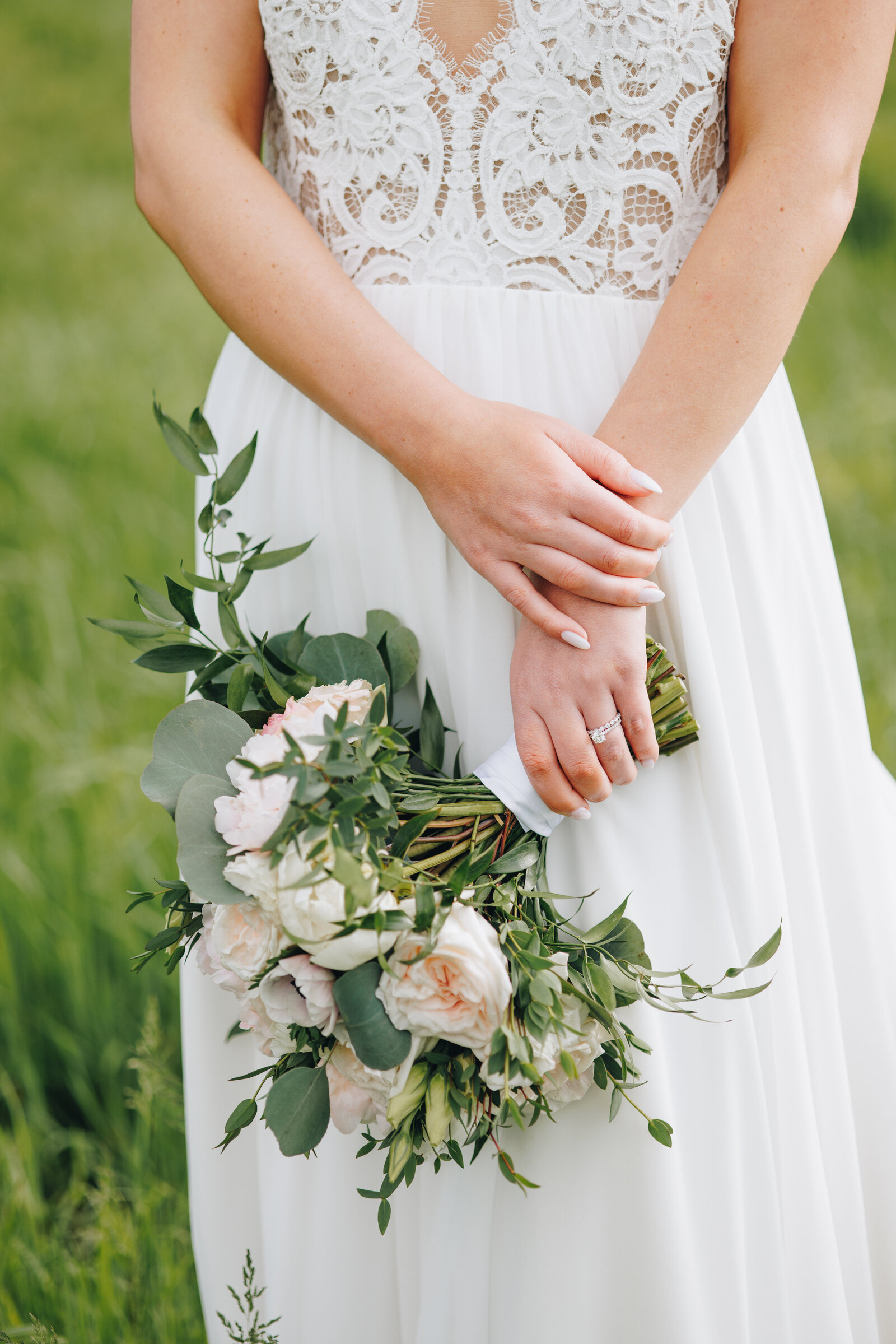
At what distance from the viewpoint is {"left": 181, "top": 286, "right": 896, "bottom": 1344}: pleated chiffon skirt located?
1.00 meters

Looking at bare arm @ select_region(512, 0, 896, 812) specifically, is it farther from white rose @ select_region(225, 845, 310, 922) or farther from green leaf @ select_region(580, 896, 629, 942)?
white rose @ select_region(225, 845, 310, 922)

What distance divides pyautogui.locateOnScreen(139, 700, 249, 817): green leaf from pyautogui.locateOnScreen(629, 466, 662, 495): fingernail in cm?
46

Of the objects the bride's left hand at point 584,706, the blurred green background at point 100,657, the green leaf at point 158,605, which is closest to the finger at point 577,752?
the bride's left hand at point 584,706

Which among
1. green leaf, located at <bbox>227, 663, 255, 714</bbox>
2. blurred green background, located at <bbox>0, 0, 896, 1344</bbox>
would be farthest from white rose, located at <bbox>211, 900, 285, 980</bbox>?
blurred green background, located at <bbox>0, 0, 896, 1344</bbox>

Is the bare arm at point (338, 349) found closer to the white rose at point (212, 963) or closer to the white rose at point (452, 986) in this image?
the white rose at point (452, 986)

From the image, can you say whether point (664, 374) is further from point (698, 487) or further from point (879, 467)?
point (879, 467)

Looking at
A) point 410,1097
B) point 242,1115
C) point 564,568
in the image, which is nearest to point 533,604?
point 564,568

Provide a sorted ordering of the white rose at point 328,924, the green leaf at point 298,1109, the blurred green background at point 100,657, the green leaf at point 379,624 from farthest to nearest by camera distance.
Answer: the blurred green background at point 100,657 → the green leaf at point 379,624 → the green leaf at point 298,1109 → the white rose at point 328,924

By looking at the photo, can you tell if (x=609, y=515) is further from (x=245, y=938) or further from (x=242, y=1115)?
(x=242, y=1115)

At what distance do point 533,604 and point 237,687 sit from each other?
0.32 metres

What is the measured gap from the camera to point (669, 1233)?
973 mm

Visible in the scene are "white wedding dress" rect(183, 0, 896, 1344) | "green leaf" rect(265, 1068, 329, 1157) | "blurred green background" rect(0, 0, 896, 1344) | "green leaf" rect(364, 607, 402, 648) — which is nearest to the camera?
"green leaf" rect(265, 1068, 329, 1157)

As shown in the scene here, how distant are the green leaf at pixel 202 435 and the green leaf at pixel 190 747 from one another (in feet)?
1.05

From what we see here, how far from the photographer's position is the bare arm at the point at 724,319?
96cm
